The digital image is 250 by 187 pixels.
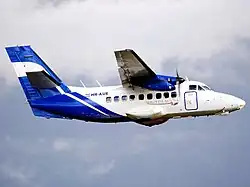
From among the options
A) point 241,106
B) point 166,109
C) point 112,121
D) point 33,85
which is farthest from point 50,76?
point 241,106

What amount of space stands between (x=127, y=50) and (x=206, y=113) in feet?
23.3

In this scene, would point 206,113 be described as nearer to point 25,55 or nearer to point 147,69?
point 147,69

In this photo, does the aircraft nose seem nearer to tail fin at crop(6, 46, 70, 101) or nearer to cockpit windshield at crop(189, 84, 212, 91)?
cockpit windshield at crop(189, 84, 212, 91)

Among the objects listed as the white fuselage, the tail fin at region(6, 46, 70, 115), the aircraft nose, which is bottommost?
the aircraft nose

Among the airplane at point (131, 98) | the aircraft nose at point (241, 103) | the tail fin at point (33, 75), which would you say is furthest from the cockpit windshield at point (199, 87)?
the tail fin at point (33, 75)

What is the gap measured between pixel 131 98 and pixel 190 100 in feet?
12.6

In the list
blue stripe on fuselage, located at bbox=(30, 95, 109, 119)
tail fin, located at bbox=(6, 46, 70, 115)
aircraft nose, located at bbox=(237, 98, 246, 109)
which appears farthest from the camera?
tail fin, located at bbox=(6, 46, 70, 115)

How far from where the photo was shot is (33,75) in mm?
44812

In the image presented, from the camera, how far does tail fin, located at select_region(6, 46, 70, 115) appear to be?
4531 centimetres

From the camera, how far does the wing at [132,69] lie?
41.9 metres

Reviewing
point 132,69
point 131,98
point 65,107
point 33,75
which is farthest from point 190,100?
point 33,75

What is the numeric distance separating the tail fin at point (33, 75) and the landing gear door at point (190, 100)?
815 cm

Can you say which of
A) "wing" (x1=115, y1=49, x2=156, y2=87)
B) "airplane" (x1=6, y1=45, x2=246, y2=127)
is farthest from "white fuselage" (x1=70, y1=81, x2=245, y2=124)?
"wing" (x1=115, y1=49, x2=156, y2=87)

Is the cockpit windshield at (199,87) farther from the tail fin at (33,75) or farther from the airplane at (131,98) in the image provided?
the tail fin at (33,75)
